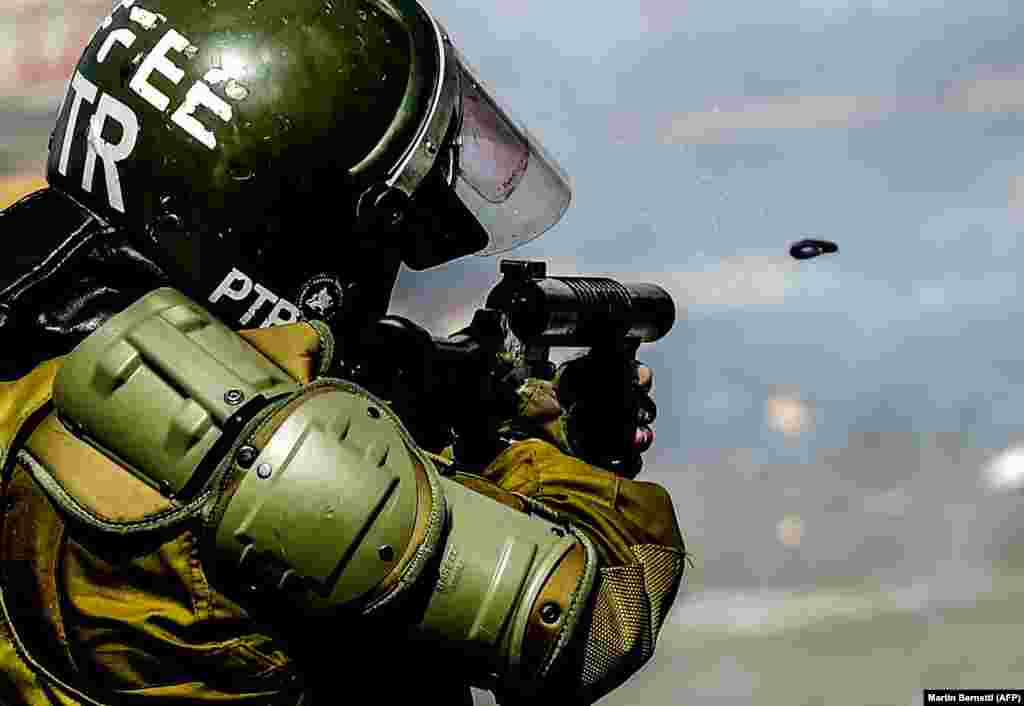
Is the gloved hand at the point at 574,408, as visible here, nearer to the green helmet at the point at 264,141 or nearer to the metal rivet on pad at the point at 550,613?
the green helmet at the point at 264,141

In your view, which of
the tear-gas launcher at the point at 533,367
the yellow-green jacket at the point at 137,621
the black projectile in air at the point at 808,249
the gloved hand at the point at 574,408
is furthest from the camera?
the black projectile in air at the point at 808,249

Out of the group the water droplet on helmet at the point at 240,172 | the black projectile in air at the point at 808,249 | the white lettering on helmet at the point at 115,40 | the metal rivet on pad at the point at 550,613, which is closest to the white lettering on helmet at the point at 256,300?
the water droplet on helmet at the point at 240,172

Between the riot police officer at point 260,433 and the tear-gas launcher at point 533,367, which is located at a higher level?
the tear-gas launcher at point 533,367

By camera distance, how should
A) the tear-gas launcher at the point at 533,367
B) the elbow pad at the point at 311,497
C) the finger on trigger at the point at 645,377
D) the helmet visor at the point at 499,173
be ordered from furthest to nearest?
1. the finger on trigger at the point at 645,377
2. the tear-gas launcher at the point at 533,367
3. the helmet visor at the point at 499,173
4. the elbow pad at the point at 311,497

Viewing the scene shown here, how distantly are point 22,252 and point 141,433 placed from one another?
1.18ft

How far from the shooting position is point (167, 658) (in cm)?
148

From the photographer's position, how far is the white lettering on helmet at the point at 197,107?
1.73m

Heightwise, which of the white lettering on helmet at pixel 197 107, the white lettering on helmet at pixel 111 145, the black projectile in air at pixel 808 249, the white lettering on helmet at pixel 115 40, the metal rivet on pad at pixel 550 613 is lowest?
the metal rivet on pad at pixel 550 613

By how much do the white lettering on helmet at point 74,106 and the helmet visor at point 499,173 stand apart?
1.66 ft

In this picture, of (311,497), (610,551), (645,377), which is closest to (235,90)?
(311,497)

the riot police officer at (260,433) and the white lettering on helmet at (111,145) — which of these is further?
the white lettering on helmet at (111,145)

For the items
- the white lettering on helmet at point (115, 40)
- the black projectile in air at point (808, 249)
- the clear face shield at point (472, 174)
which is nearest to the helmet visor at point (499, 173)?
the clear face shield at point (472, 174)

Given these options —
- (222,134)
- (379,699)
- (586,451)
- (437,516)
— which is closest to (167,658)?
(379,699)

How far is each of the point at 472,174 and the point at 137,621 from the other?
2.84 ft
